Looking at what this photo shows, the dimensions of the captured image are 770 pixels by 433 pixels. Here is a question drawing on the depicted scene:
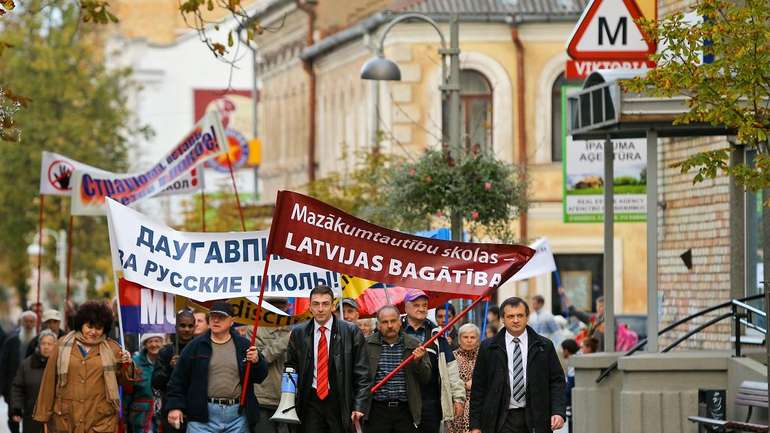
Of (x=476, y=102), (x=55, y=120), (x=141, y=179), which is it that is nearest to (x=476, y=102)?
(x=476, y=102)

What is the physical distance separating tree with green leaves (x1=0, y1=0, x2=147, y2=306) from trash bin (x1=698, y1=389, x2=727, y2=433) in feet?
122

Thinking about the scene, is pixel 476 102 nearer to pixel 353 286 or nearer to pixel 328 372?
pixel 353 286

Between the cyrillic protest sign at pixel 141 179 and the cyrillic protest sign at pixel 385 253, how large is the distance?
751cm

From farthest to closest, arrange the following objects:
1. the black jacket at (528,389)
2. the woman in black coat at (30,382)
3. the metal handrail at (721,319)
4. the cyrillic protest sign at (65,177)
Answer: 1. the cyrillic protest sign at (65,177)
2. the woman in black coat at (30,382)
3. the metal handrail at (721,319)
4. the black jacket at (528,389)

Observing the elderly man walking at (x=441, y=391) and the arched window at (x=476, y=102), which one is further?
the arched window at (x=476, y=102)

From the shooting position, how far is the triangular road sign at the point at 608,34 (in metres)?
20.3

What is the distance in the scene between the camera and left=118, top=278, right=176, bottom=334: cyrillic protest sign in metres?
17.7

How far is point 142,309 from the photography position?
17672 mm

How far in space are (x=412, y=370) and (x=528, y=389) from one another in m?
0.97

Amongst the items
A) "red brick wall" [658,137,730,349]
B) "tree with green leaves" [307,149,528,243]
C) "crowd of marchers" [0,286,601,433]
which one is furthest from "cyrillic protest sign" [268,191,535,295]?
"tree with green leaves" [307,149,528,243]

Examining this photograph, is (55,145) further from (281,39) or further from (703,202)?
(703,202)

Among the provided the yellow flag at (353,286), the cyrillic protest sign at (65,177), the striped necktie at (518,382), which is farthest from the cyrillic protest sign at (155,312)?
the cyrillic protest sign at (65,177)

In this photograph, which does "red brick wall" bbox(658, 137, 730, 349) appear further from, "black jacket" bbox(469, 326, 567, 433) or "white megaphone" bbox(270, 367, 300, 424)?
"white megaphone" bbox(270, 367, 300, 424)

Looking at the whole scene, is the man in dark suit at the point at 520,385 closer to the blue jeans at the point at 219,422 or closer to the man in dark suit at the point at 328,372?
the man in dark suit at the point at 328,372
